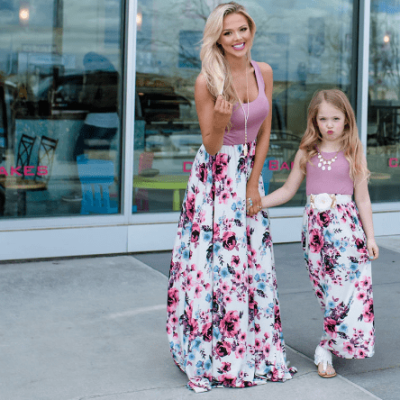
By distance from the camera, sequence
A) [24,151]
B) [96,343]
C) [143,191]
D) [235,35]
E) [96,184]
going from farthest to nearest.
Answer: [143,191] → [96,184] → [24,151] → [96,343] → [235,35]

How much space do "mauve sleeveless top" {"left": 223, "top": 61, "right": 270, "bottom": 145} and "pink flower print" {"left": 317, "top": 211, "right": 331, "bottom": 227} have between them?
50 cm

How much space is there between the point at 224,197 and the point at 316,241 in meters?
0.52

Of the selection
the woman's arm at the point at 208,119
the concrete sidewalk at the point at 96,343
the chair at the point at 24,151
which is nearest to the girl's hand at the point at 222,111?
the woman's arm at the point at 208,119

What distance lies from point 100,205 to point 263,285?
3.18 meters

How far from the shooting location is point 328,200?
11.0ft

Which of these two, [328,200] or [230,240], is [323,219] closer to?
[328,200]

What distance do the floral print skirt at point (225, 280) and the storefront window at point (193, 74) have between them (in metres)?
3.13

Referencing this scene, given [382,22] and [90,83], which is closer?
[90,83]

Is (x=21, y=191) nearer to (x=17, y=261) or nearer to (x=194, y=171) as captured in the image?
(x=17, y=261)

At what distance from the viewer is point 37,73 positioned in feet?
19.3

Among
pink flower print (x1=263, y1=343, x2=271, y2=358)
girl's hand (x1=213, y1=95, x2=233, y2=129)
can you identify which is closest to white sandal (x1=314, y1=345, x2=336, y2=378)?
pink flower print (x1=263, y1=343, x2=271, y2=358)

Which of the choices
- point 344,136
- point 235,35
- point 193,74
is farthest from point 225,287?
point 193,74

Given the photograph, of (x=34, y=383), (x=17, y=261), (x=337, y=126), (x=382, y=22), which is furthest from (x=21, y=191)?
(x=382, y=22)

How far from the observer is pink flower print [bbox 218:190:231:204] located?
10.7ft
